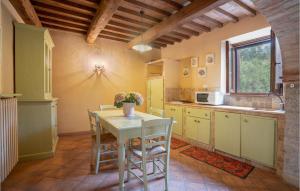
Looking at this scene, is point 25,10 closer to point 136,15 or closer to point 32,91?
point 32,91

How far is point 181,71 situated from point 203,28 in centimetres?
132

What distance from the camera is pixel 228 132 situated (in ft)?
9.71

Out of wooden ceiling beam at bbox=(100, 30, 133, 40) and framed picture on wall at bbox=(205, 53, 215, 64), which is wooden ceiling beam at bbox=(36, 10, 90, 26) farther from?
framed picture on wall at bbox=(205, 53, 215, 64)

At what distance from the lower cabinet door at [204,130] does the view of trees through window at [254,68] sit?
1015 mm

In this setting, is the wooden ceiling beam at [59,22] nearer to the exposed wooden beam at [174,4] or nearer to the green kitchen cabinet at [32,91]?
the green kitchen cabinet at [32,91]

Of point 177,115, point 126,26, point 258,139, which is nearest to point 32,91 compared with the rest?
point 126,26

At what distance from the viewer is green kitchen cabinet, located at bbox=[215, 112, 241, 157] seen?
9.27 ft

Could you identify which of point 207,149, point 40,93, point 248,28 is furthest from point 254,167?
point 40,93

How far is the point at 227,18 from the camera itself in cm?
320

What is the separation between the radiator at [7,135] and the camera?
2.01 m

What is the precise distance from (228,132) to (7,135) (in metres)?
3.38

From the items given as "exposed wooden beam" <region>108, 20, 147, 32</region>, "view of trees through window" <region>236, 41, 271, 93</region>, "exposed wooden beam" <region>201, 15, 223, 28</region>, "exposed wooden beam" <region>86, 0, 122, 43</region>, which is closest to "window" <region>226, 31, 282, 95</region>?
"view of trees through window" <region>236, 41, 271, 93</region>

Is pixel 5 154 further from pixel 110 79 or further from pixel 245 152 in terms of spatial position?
pixel 245 152

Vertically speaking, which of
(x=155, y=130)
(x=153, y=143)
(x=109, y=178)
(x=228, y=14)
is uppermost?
(x=228, y=14)
